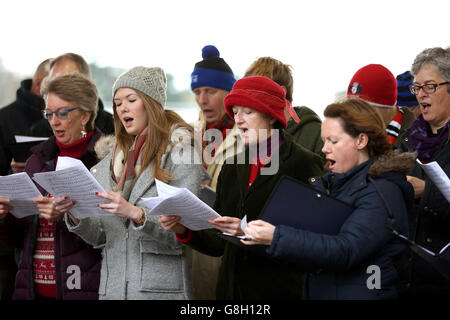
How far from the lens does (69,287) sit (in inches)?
131

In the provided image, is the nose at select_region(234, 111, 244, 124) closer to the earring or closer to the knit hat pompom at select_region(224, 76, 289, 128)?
the knit hat pompom at select_region(224, 76, 289, 128)

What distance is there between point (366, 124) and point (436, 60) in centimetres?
98

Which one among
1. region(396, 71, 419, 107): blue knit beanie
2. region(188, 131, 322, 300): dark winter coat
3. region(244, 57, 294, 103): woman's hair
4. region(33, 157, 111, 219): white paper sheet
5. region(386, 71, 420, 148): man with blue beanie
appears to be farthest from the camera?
region(396, 71, 419, 107): blue knit beanie

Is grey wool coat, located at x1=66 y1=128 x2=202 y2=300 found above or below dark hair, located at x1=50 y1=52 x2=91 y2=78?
below

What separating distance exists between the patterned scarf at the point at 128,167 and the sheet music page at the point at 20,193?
0.41 meters

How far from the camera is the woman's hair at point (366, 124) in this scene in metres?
2.68

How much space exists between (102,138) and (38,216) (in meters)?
0.56

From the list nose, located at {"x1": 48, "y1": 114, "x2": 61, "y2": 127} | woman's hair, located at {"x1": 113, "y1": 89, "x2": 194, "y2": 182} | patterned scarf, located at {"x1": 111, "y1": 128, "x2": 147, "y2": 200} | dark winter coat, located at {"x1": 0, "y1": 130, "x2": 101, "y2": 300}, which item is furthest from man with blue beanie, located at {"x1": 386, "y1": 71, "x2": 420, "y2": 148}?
nose, located at {"x1": 48, "y1": 114, "x2": 61, "y2": 127}

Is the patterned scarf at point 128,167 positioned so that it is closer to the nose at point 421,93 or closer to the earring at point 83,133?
the earring at point 83,133

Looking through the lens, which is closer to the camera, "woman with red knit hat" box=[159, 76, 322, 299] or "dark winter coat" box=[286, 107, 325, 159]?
"woman with red knit hat" box=[159, 76, 322, 299]

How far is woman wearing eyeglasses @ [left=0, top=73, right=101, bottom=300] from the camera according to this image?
132 inches

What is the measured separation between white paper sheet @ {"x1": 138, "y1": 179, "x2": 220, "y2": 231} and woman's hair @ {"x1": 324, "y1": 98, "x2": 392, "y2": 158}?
0.69 metres

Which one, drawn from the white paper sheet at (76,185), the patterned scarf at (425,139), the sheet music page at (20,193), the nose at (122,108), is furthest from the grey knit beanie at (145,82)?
the patterned scarf at (425,139)

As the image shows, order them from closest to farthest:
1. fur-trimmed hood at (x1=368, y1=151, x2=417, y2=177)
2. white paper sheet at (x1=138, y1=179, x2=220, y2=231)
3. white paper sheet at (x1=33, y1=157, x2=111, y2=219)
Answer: fur-trimmed hood at (x1=368, y1=151, x2=417, y2=177) < white paper sheet at (x1=138, y1=179, x2=220, y2=231) < white paper sheet at (x1=33, y1=157, x2=111, y2=219)
